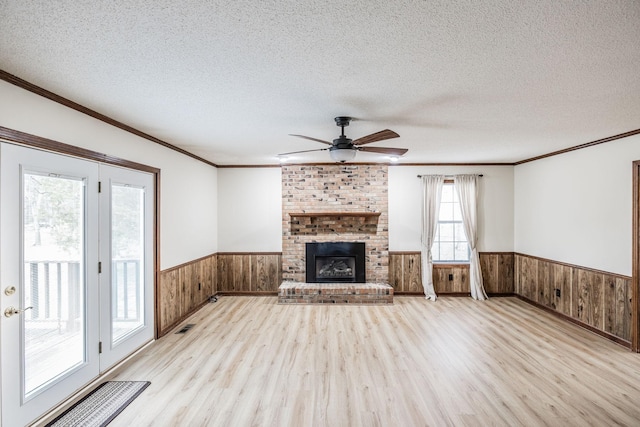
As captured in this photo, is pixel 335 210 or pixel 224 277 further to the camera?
pixel 224 277

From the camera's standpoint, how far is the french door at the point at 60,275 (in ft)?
7.33

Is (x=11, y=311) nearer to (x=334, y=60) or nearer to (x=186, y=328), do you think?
(x=186, y=328)

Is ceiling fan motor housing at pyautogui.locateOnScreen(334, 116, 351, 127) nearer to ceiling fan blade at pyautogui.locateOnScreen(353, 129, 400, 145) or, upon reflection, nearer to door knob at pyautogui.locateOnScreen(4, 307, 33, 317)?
ceiling fan blade at pyautogui.locateOnScreen(353, 129, 400, 145)

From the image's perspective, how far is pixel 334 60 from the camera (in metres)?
1.96

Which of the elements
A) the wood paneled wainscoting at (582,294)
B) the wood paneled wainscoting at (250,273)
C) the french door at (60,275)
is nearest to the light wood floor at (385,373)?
the wood paneled wainscoting at (582,294)

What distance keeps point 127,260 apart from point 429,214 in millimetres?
4943

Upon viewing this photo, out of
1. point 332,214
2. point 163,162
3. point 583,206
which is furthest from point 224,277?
point 583,206

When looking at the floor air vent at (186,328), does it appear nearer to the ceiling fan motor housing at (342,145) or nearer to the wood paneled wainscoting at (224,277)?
the wood paneled wainscoting at (224,277)

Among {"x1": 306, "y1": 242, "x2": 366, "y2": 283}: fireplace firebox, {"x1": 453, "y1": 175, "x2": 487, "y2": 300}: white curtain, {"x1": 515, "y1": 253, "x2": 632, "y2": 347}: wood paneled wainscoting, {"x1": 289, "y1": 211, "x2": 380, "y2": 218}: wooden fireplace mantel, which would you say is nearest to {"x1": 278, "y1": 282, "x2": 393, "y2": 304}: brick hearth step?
{"x1": 306, "y1": 242, "x2": 366, "y2": 283}: fireplace firebox

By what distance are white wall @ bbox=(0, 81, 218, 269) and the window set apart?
4357 millimetres

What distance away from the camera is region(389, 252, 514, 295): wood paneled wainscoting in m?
6.18

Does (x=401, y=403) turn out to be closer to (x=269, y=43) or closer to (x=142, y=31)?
(x=269, y=43)

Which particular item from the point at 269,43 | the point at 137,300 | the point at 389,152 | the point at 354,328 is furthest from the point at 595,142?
the point at 137,300

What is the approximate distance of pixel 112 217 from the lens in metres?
3.30
